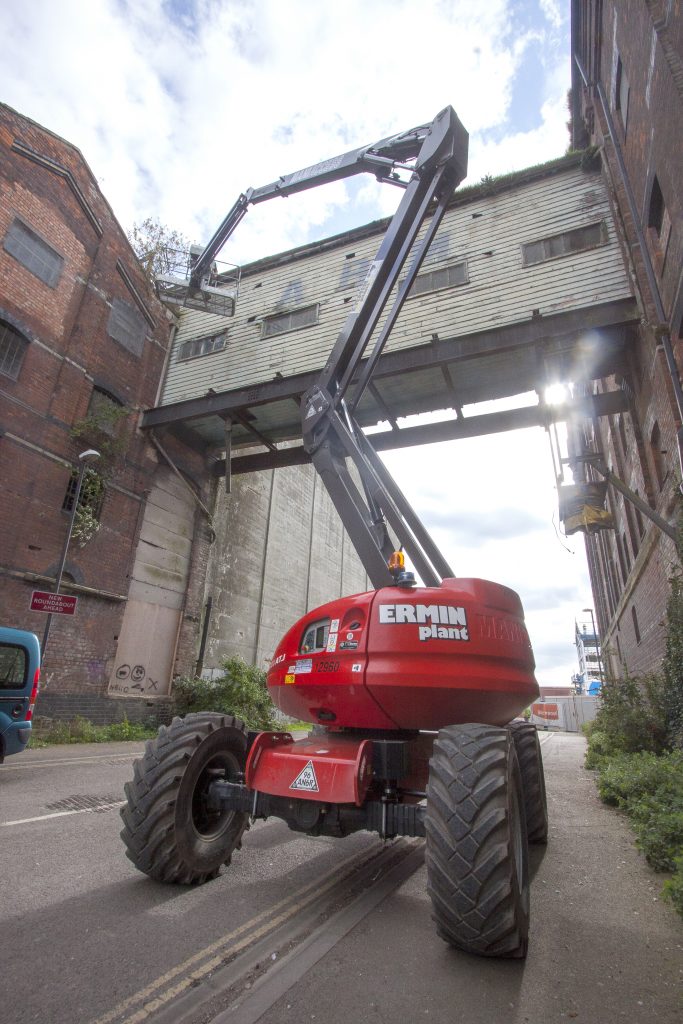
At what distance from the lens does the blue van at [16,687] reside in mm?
7250

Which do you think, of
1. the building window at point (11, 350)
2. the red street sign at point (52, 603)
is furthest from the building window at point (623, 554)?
the building window at point (11, 350)

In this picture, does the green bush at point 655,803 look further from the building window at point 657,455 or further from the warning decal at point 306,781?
the building window at point 657,455

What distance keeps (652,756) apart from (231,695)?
483 inches

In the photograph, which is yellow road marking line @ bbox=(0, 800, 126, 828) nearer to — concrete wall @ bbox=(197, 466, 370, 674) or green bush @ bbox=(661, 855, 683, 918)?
green bush @ bbox=(661, 855, 683, 918)

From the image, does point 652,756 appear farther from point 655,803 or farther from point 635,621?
point 635,621

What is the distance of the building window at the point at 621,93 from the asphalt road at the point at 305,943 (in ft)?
46.4

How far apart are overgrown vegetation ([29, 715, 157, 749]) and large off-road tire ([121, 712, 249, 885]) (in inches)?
375

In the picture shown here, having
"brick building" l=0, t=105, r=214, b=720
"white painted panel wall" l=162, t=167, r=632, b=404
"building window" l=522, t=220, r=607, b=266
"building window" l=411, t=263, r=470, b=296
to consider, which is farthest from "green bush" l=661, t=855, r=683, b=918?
"building window" l=411, t=263, r=470, b=296

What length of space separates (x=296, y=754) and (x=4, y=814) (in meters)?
4.24

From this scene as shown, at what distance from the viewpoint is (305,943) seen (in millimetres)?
2934

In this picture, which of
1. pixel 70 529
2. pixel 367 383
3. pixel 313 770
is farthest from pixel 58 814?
pixel 70 529

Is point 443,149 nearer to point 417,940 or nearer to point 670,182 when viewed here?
point 670,182

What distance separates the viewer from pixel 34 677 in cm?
768

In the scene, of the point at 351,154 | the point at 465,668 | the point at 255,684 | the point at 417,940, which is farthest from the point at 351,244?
the point at 417,940
